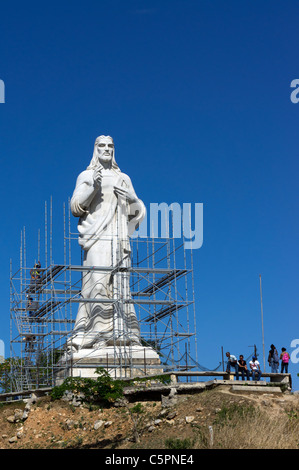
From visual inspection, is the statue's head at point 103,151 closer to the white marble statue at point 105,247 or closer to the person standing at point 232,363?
the white marble statue at point 105,247

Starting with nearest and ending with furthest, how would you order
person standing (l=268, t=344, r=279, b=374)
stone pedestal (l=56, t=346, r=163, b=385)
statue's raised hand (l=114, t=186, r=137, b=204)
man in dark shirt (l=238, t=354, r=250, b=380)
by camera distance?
man in dark shirt (l=238, t=354, r=250, b=380), person standing (l=268, t=344, r=279, b=374), stone pedestal (l=56, t=346, r=163, b=385), statue's raised hand (l=114, t=186, r=137, b=204)

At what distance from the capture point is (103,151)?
114ft

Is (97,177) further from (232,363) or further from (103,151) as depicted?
(232,363)

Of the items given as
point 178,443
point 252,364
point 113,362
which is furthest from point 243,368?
point 178,443

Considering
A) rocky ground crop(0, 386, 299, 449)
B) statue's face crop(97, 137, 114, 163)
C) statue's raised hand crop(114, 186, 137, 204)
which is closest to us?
rocky ground crop(0, 386, 299, 449)

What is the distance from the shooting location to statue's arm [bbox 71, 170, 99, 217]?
33750 millimetres

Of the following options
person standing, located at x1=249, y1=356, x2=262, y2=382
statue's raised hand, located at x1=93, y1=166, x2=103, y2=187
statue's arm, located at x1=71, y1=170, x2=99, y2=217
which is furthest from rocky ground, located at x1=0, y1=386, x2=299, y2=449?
statue's raised hand, located at x1=93, y1=166, x2=103, y2=187

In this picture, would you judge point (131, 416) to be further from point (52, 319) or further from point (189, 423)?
point (52, 319)

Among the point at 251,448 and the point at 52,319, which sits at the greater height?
the point at 52,319

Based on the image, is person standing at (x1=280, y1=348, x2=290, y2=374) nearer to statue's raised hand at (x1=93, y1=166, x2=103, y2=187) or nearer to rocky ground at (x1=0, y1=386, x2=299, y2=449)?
rocky ground at (x1=0, y1=386, x2=299, y2=449)

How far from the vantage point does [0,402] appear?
3106 cm

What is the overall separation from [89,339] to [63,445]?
20.0ft

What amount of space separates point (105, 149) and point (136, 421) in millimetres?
11992
